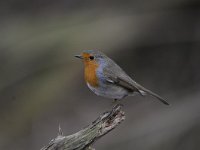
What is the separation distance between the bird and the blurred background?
3637 mm

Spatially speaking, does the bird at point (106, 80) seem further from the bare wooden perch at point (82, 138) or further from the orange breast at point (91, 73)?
the bare wooden perch at point (82, 138)

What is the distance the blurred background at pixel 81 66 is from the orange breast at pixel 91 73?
145 inches

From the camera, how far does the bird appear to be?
7.43m

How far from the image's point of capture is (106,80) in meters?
7.47

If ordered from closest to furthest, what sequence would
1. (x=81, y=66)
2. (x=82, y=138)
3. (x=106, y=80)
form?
1. (x=82, y=138)
2. (x=106, y=80)
3. (x=81, y=66)

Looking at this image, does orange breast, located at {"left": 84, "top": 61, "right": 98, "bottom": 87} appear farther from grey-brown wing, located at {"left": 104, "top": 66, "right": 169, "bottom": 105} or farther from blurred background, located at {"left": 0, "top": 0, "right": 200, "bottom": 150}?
blurred background, located at {"left": 0, "top": 0, "right": 200, "bottom": 150}

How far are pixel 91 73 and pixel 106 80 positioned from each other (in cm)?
19

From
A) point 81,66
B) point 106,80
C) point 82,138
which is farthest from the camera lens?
point 81,66

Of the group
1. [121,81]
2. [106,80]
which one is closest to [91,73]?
[106,80]

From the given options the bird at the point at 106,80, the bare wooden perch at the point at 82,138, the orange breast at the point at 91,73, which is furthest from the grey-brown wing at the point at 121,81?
the bare wooden perch at the point at 82,138

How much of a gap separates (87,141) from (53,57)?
6.25 meters

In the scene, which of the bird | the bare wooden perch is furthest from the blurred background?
the bare wooden perch

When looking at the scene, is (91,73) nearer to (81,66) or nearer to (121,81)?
(121,81)

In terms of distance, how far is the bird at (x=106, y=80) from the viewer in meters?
7.43
